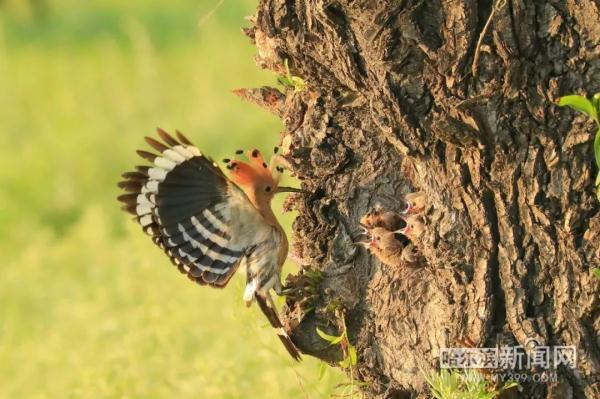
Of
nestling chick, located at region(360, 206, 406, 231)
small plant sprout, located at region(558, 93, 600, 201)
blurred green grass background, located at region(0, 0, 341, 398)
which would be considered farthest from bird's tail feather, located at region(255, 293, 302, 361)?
small plant sprout, located at region(558, 93, 600, 201)

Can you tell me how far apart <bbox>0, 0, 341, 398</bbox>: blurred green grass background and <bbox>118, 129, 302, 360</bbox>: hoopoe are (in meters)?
0.31

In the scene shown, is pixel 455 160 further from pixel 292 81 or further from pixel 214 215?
pixel 214 215

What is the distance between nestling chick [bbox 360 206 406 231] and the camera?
3.31 m

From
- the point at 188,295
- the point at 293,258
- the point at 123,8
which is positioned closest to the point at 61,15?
the point at 123,8

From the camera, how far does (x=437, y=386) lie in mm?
3141

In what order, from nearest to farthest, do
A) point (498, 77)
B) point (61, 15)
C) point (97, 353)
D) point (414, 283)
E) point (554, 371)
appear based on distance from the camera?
point (498, 77)
point (554, 371)
point (414, 283)
point (97, 353)
point (61, 15)

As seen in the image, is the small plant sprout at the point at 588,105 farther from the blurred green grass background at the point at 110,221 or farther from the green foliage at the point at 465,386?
the blurred green grass background at the point at 110,221

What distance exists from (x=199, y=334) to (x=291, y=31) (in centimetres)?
264

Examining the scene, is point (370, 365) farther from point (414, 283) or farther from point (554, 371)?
point (554, 371)

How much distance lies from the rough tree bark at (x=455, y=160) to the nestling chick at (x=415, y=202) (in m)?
0.04

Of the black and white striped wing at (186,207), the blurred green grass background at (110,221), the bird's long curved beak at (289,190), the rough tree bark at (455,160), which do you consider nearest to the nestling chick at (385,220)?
the rough tree bark at (455,160)

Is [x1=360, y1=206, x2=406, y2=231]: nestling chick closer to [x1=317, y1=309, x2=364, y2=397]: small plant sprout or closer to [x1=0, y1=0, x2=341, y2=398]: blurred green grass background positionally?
[x1=317, y1=309, x2=364, y2=397]: small plant sprout

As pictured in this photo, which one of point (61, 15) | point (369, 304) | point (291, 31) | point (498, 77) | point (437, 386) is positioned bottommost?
point (437, 386)

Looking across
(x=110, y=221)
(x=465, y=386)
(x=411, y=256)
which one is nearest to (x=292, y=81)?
(x=411, y=256)
